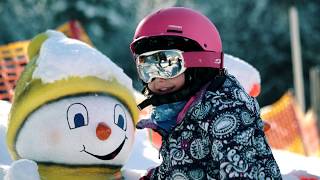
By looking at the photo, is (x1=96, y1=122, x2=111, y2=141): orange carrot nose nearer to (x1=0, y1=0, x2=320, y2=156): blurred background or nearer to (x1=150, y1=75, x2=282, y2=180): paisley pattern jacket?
(x1=150, y1=75, x2=282, y2=180): paisley pattern jacket

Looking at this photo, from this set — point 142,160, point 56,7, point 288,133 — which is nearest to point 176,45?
point 142,160

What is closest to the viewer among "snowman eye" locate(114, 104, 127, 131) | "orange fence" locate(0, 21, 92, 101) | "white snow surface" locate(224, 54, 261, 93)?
"snowman eye" locate(114, 104, 127, 131)

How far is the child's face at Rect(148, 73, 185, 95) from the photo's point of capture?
2.60m

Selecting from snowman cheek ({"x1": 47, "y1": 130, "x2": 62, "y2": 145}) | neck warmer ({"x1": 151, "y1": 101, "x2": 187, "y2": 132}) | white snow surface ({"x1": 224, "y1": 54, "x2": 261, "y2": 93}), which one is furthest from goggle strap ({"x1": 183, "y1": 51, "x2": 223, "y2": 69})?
white snow surface ({"x1": 224, "y1": 54, "x2": 261, "y2": 93})

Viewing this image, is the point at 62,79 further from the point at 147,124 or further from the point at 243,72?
the point at 243,72

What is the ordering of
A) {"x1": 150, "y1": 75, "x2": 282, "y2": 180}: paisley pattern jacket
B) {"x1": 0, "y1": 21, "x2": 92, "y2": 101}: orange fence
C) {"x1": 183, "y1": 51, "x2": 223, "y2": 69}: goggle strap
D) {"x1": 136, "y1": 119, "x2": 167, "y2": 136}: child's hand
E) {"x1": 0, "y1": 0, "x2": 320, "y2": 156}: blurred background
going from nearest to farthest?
{"x1": 150, "y1": 75, "x2": 282, "y2": 180}: paisley pattern jacket → {"x1": 183, "y1": 51, "x2": 223, "y2": 69}: goggle strap → {"x1": 136, "y1": 119, "x2": 167, "y2": 136}: child's hand → {"x1": 0, "y1": 21, "x2": 92, "y2": 101}: orange fence → {"x1": 0, "y1": 0, "x2": 320, "y2": 156}: blurred background

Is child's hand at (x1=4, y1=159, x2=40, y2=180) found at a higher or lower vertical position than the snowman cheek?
lower

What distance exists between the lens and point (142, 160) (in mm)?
3807

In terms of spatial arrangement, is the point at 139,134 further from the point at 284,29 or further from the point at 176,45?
the point at 284,29

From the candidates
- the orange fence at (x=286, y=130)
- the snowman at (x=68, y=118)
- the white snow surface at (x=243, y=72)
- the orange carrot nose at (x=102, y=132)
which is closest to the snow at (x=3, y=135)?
the snowman at (x=68, y=118)

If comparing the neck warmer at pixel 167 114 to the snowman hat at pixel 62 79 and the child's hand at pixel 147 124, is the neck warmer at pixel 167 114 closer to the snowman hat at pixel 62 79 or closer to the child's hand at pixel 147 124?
the child's hand at pixel 147 124

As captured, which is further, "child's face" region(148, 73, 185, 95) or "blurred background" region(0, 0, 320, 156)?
"blurred background" region(0, 0, 320, 156)

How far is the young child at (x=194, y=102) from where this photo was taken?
2.39 meters

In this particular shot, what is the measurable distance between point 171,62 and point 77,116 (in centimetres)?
52
